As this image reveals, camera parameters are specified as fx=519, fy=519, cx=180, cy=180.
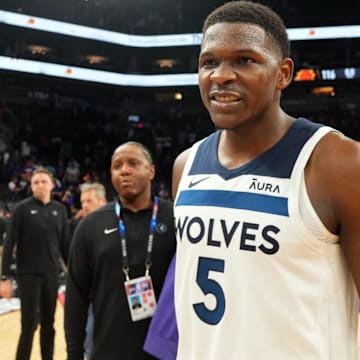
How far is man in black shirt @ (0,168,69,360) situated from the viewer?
10.1 ft

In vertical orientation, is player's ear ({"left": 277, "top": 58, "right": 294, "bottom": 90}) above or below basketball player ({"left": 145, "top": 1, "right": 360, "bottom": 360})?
above

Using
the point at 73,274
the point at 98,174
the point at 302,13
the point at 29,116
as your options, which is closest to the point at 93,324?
the point at 73,274

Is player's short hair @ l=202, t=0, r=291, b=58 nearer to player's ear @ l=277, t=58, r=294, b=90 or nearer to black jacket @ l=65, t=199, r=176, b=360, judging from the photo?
player's ear @ l=277, t=58, r=294, b=90

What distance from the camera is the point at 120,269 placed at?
5.97 ft

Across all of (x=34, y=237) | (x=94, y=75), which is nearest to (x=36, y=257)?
(x=34, y=237)

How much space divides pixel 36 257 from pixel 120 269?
5.04 feet

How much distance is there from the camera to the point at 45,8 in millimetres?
12773

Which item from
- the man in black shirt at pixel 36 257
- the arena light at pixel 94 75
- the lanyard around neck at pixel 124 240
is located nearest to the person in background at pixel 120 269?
the lanyard around neck at pixel 124 240

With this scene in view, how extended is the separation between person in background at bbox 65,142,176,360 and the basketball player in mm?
865

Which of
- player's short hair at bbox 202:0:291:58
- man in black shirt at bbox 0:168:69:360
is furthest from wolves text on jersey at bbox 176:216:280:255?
man in black shirt at bbox 0:168:69:360

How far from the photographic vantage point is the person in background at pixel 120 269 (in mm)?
1782

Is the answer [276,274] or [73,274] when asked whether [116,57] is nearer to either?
[73,274]

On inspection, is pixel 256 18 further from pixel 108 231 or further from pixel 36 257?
pixel 36 257

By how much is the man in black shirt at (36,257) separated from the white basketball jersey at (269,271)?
94.2 inches
